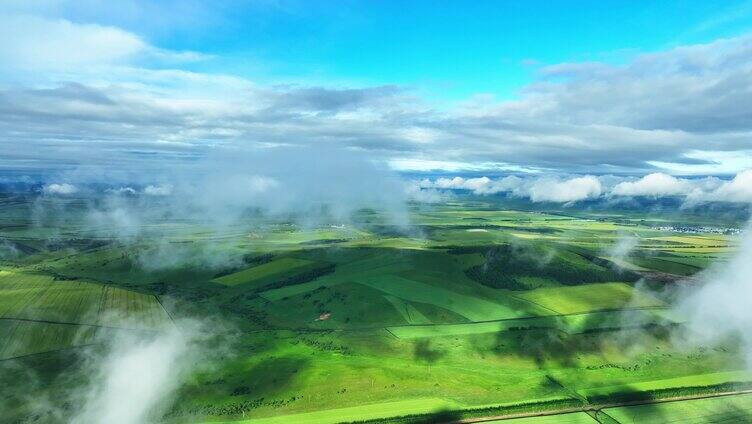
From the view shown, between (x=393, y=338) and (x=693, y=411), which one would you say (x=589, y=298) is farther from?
(x=393, y=338)

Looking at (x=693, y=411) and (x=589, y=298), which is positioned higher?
(x=693, y=411)

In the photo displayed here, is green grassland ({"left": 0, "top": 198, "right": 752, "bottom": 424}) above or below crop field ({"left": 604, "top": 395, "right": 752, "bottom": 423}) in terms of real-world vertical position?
below

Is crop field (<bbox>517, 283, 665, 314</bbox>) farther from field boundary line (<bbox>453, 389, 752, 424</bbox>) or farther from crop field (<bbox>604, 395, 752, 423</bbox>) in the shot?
crop field (<bbox>604, 395, 752, 423</bbox>)

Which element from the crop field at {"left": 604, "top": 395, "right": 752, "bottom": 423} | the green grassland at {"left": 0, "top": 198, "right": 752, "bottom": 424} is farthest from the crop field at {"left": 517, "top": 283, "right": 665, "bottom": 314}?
the crop field at {"left": 604, "top": 395, "right": 752, "bottom": 423}

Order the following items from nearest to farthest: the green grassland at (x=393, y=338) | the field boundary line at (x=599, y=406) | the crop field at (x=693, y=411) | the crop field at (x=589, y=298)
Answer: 1. the crop field at (x=693, y=411)
2. the field boundary line at (x=599, y=406)
3. the green grassland at (x=393, y=338)
4. the crop field at (x=589, y=298)

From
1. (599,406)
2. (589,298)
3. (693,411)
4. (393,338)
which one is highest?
(693,411)

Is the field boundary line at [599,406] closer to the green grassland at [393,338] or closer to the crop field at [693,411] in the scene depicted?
the crop field at [693,411]

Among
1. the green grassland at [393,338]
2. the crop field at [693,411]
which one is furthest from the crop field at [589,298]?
the crop field at [693,411]

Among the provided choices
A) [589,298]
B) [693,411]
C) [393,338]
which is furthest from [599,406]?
[589,298]

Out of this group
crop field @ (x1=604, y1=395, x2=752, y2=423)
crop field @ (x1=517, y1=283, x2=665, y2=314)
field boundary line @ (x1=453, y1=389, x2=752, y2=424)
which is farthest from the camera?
crop field @ (x1=517, y1=283, x2=665, y2=314)

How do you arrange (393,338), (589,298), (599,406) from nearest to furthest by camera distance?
1. (599,406)
2. (393,338)
3. (589,298)

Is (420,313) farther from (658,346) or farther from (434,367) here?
(658,346)

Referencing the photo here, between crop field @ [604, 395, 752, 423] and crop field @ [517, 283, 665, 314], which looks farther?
crop field @ [517, 283, 665, 314]
